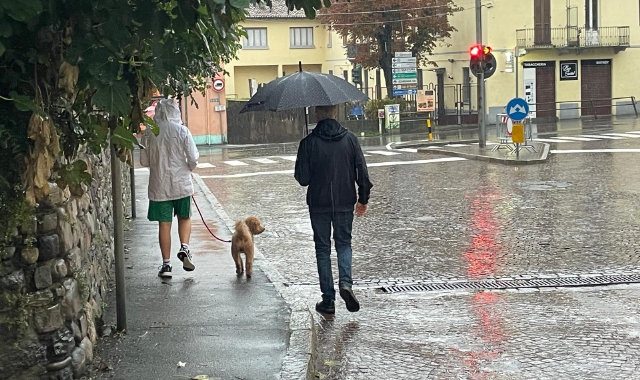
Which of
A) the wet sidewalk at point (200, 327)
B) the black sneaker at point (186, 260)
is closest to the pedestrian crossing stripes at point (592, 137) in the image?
the wet sidewalk at point (200, 327)

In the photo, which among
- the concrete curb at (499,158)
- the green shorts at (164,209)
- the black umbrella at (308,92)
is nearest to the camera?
the black umbrella at (308,92)

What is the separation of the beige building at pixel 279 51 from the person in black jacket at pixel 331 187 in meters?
48.4

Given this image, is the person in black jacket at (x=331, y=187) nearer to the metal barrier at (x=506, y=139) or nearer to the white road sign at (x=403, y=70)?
the metal barrier at (x=506, y=139)

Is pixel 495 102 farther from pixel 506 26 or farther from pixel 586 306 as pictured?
pixel 586 306

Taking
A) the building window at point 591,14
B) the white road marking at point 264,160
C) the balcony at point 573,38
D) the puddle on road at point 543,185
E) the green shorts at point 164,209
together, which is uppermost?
the building window at point 591,14

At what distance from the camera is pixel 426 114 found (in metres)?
41.4

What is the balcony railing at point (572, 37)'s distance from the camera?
43688 mm

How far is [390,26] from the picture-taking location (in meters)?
42.2

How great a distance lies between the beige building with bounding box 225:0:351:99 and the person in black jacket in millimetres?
48430

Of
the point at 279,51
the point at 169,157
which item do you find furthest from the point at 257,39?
the point at 169,157

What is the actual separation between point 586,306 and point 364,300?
1.84 metres

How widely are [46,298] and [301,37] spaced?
55.2m

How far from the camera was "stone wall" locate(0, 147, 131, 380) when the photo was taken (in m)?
4.69

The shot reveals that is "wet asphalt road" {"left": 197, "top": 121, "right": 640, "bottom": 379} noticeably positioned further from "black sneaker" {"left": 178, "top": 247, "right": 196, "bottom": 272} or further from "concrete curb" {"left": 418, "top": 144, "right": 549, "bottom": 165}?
"concrete curb" {"left": 418, "top": 144, "right": 549, "bottom": 165}
